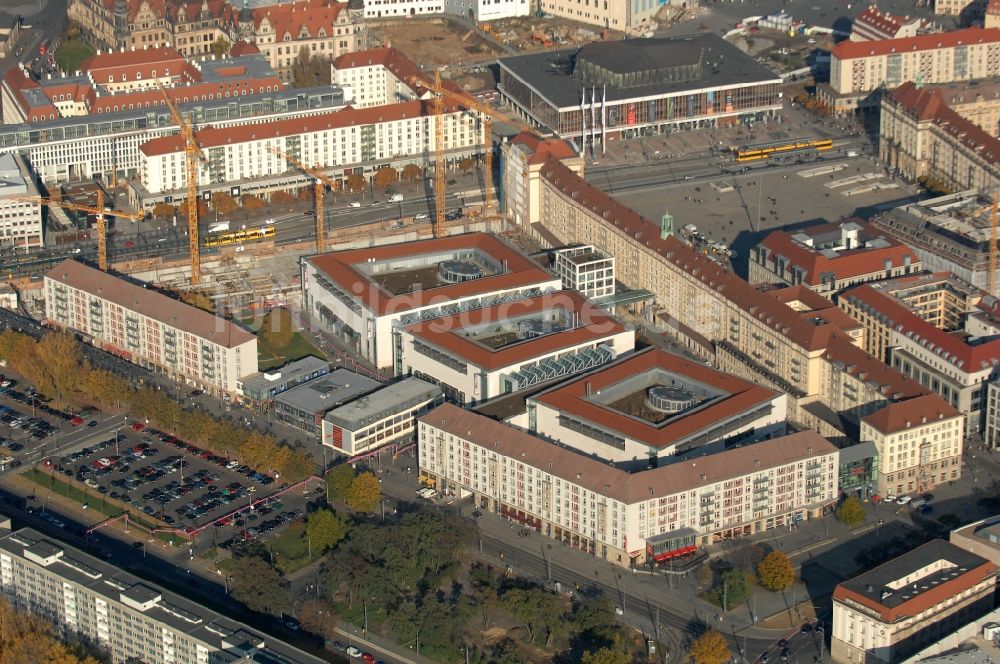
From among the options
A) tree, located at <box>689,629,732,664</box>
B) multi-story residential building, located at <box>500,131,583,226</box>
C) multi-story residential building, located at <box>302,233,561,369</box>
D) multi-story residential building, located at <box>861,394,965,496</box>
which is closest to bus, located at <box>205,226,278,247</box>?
multi-story residential building, located at <box>302,233,561,369</box>

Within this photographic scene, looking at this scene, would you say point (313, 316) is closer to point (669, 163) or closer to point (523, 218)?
point (523, 218)

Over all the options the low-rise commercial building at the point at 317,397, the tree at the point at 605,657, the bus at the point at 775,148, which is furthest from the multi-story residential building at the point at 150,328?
the bus at the point at 775,148

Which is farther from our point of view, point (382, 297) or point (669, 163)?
point (669, 163)

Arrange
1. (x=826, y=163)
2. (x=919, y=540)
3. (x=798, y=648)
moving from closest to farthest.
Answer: (x=798, y=648)
(x=919, y=540)
(x=826, y=163)

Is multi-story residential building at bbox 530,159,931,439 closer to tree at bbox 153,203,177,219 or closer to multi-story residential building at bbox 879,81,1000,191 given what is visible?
tree at bbox 153,203,177,219

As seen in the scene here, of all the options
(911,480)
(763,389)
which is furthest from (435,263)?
(911,480)
